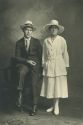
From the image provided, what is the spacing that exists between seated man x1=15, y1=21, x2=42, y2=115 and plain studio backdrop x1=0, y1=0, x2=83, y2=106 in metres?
1.39

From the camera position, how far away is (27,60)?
721 cm

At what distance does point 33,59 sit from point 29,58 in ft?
0.26

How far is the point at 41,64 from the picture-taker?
7191mm

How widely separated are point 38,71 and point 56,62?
37 centimetres

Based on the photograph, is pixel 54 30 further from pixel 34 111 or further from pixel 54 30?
pixel 34 111

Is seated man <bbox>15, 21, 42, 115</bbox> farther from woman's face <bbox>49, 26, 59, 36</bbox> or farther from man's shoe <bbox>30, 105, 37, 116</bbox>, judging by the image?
woman's face <bbox>49, 26, 59, 36</bbox>

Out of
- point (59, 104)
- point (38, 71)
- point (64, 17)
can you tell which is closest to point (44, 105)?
point (59, 104)

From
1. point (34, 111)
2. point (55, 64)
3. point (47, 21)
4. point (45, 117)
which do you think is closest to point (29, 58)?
point (55, 64)

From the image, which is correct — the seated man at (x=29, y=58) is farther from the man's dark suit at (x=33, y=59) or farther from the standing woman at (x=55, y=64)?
the standing woman at (x=55, y=64)

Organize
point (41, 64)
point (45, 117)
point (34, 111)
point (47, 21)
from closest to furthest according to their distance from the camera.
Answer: point (45, 117) → point (34, 111) → point (41, 64) → point (47, 21)

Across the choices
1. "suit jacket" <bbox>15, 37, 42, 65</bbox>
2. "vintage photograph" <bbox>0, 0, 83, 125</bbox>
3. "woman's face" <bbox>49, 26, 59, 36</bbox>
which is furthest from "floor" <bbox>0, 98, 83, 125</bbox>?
"woman's face" <bbox>49, 26, 59, 36</bbox>

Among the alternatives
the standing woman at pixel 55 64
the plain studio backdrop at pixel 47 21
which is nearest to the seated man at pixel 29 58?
the standing woman at pixel 55 64

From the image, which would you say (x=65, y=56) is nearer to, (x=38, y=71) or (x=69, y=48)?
(x=38, y=71)

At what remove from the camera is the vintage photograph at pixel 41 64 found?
6957mm
